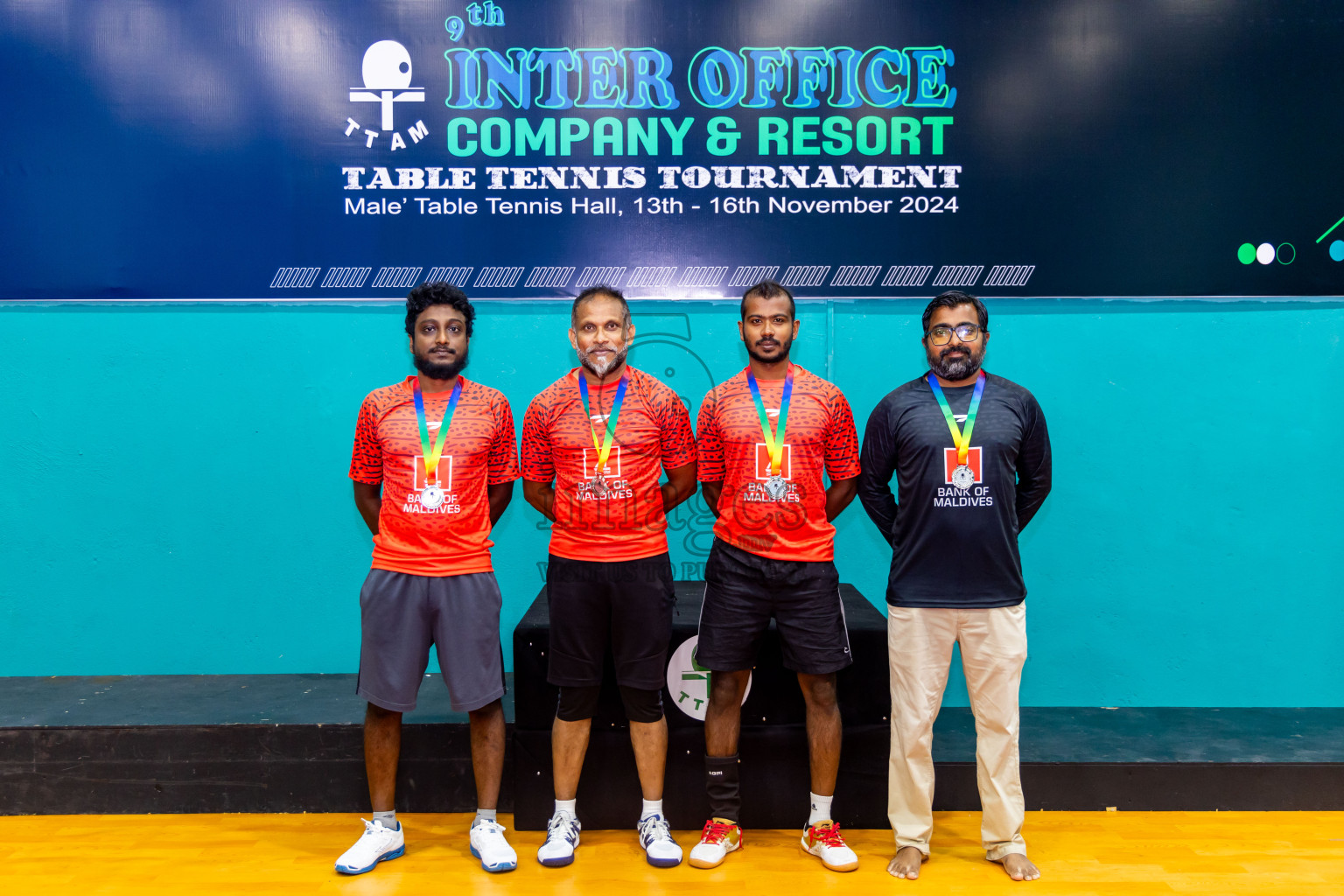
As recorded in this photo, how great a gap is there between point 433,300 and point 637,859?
1848 mm

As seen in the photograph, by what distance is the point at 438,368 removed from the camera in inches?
107

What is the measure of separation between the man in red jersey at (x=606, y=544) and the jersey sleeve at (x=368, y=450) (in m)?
0.46

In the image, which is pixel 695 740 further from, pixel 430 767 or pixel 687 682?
pixel 430 767

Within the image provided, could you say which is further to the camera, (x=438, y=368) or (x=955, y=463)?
(x=438, y=368)

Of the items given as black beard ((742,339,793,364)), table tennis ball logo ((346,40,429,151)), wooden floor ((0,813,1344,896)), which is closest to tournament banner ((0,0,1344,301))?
table tennis ball logo ((346,40,429,151))

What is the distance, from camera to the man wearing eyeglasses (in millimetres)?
2584

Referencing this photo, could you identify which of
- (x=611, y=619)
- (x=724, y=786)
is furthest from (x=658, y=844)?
(x=611, y=619)

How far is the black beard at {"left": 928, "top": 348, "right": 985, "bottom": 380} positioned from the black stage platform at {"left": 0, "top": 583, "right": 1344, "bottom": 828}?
1.05m

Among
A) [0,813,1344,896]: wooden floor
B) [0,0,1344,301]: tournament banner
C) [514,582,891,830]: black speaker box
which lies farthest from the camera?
[0,0,1344,301]: tournament banner

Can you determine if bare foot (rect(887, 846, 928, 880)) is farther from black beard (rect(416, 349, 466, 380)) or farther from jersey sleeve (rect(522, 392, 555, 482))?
black beard (rect(416, 349, 466, 380))

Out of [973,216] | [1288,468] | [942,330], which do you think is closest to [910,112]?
[973,216]

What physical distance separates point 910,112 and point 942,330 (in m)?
1.44

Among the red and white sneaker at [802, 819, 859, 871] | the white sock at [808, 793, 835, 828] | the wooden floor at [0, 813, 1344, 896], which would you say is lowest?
the wooden floor at [0, 813, 1344, 896]

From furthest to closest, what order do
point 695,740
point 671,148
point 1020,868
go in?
point 671,148 → point 695,740 → point 1020,868
